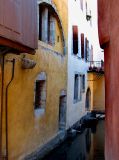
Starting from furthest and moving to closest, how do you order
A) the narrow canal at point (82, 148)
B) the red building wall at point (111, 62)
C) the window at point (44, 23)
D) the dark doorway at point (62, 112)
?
the dark doorway at point (62, 112) < the narrow canal at point (82, 148) < the window at point (44, 23) < the red building wall at point (111, 62)

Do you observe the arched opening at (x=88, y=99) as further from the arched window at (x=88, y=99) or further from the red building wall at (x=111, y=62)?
the red building wall at (x=111, y=62)

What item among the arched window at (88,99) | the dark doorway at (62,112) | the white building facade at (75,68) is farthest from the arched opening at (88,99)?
→ the dark doorway at (62,112)

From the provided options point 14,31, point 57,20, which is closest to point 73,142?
point 57,20

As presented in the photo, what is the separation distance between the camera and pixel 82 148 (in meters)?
15.7

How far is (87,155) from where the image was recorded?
14.4 m

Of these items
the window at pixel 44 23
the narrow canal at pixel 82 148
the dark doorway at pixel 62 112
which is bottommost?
the narrow canal at pixel 82 148

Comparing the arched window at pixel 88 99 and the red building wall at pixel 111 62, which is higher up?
the red building wall at pixel 111 62

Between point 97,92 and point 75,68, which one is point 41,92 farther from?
point 97,92

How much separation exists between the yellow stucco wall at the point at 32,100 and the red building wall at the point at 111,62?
14.3 ft

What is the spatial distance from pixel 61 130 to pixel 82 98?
269 inches

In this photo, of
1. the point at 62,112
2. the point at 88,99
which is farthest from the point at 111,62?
the point at 88,99

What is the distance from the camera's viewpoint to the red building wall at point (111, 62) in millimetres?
4395

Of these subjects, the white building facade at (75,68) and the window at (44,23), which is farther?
the white building facade at (75,68)

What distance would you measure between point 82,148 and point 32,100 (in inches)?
196
